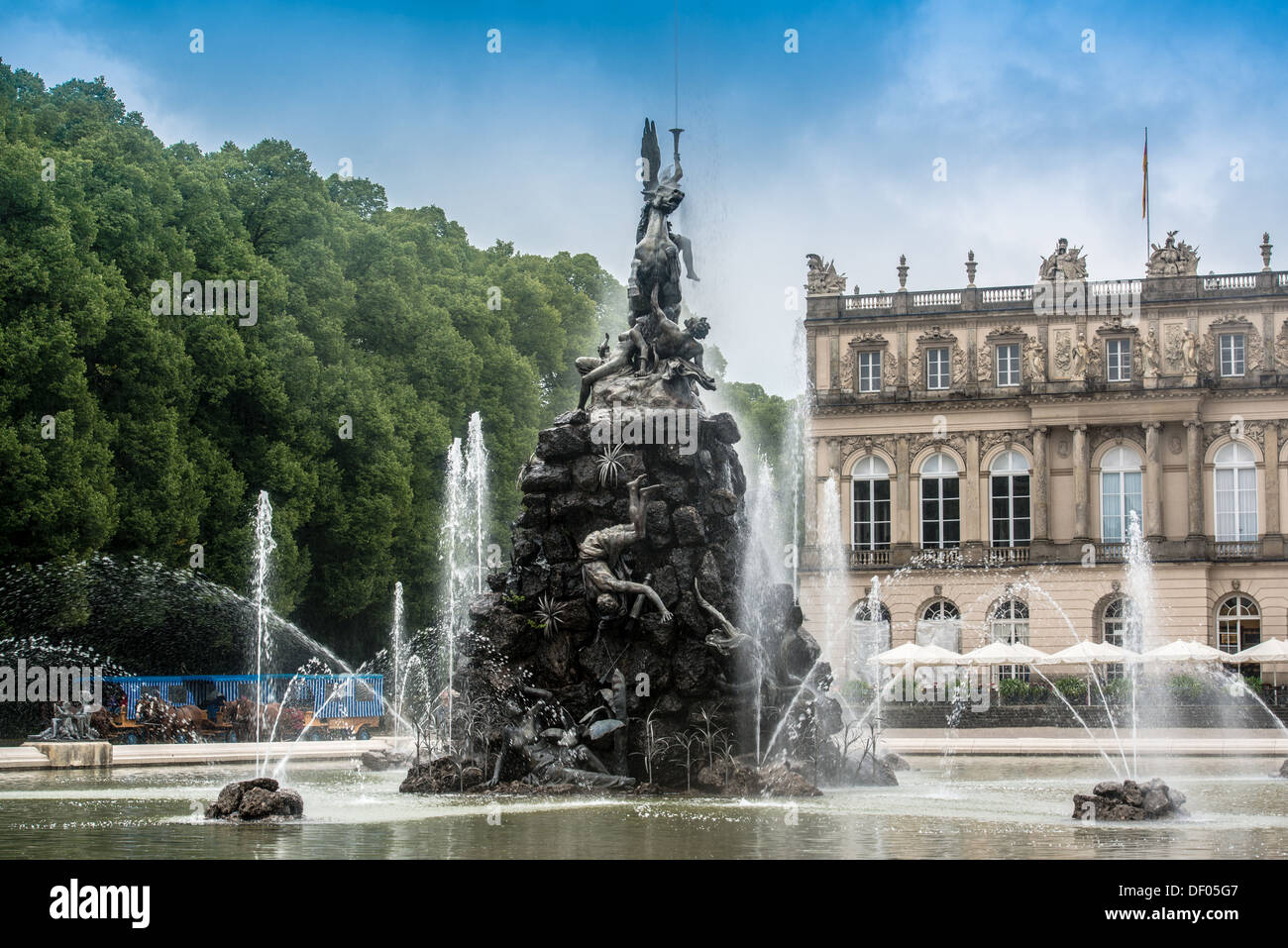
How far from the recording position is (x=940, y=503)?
6388cm

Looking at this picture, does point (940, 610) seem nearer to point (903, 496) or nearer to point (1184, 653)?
point (903, 496)

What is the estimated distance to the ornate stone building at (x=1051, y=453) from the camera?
6044 centimetres

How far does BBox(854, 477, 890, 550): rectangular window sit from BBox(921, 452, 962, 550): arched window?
152cm

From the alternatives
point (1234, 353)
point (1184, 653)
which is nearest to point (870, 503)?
point (1234, 353)

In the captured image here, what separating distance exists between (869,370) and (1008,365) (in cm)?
543

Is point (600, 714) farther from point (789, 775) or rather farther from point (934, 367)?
point (934, 367)

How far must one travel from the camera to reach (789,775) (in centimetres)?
2036

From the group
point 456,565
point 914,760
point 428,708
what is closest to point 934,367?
Answer: point 456,565

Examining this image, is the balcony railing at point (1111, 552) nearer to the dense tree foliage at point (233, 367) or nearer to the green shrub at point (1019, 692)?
the green shrub at point (1019, 692)

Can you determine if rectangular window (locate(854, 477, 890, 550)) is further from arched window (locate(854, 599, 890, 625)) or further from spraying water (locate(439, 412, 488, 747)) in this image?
spraying water (locate(439, 412, 488, 747))

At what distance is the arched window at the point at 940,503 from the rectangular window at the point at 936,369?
2.75m

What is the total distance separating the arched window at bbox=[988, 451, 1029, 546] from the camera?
207ft

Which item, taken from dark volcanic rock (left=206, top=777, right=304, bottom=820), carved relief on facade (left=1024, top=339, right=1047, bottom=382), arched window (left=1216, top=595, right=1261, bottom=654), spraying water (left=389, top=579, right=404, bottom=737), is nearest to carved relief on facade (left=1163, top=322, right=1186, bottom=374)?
carved relief on facade (left=1024, top=339, right=1047, bottom=382)

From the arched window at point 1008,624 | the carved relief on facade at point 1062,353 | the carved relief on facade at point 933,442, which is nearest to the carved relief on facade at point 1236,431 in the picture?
the carved relief on facade at point 1062,353
